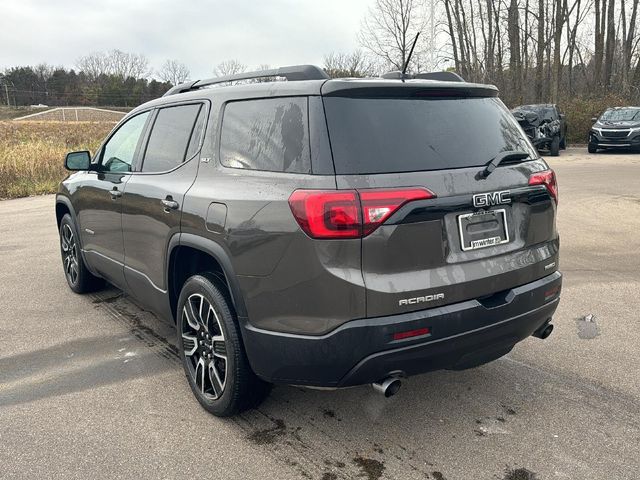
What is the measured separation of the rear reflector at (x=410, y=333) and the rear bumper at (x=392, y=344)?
0.02m

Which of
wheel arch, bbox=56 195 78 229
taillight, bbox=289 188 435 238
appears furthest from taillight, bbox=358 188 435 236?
wheel arch, bbox=56 195 78 229

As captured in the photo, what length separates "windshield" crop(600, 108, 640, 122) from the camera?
20.1m

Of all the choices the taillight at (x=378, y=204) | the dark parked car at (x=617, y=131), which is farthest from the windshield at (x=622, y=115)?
the taillight at (x=378, y=204)

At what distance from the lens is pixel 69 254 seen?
5.50 meters

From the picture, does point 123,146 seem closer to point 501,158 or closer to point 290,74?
point 290,74

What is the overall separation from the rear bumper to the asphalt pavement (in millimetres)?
426

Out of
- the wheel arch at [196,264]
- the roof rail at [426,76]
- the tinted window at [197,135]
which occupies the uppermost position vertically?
the roof rail at [426,76]

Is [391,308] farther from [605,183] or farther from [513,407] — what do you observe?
[605,183]

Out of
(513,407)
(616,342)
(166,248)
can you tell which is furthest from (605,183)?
(166,248)

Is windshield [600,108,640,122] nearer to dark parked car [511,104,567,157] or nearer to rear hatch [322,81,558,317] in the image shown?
dark parked car [511,104,567,157]

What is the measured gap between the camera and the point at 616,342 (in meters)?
4.05

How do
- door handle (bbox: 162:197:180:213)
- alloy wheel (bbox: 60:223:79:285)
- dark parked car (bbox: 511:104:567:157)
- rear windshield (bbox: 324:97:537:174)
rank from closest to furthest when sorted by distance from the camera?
rear windshield (bbox: 324:97:537:174)
door handle (bbox: 162:197:180:213)
alloy wheel (bbox: 60:223:79:285)
dark parked car (bbox: 511:104:567:157)

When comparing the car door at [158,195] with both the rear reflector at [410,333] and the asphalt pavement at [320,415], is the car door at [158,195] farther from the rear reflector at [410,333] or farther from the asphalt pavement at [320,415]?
the rear reflector at [410,333]

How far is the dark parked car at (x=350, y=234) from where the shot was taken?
8.03 feet
